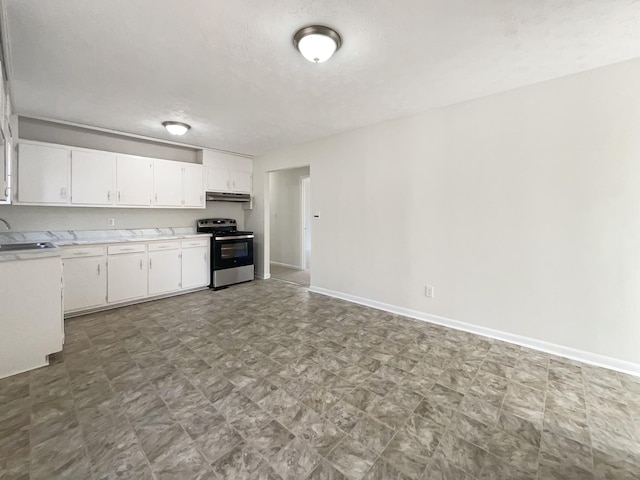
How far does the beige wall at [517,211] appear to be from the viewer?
2344mm

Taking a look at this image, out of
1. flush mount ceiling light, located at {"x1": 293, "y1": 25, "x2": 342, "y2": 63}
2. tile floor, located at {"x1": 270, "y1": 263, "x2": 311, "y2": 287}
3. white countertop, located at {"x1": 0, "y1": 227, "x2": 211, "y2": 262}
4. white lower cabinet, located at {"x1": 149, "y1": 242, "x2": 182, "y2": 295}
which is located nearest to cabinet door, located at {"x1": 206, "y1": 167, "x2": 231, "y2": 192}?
white countertop, located at {"x1": 0, "y1": 227, "x2": 211, "y2": 262}

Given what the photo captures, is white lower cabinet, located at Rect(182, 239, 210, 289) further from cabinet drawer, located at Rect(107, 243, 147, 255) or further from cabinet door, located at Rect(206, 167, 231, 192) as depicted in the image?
cabinet door, located at Rect(206, 167, 231, 192)

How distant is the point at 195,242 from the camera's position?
468cm

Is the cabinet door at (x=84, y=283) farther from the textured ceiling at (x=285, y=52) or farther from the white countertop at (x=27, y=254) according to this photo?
the textured ceiling at (x=285, y=52)

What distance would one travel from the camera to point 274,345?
277 centimetres

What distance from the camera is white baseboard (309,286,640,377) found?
2355 millimetres

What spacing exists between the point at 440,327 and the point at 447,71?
2644mm

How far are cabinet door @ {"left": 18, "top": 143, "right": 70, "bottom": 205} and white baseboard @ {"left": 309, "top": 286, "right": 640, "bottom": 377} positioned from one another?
431cm

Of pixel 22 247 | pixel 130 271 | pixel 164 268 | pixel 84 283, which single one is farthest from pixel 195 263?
pixel 22 247

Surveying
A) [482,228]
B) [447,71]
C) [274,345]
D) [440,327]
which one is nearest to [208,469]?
[274,345]

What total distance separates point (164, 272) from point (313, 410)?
11.3 feet

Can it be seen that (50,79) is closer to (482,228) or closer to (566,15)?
(566,15)

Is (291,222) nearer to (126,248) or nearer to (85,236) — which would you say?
(126,248)

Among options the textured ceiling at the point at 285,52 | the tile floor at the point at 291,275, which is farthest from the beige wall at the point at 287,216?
the textured ceiling at the point at 285,52
